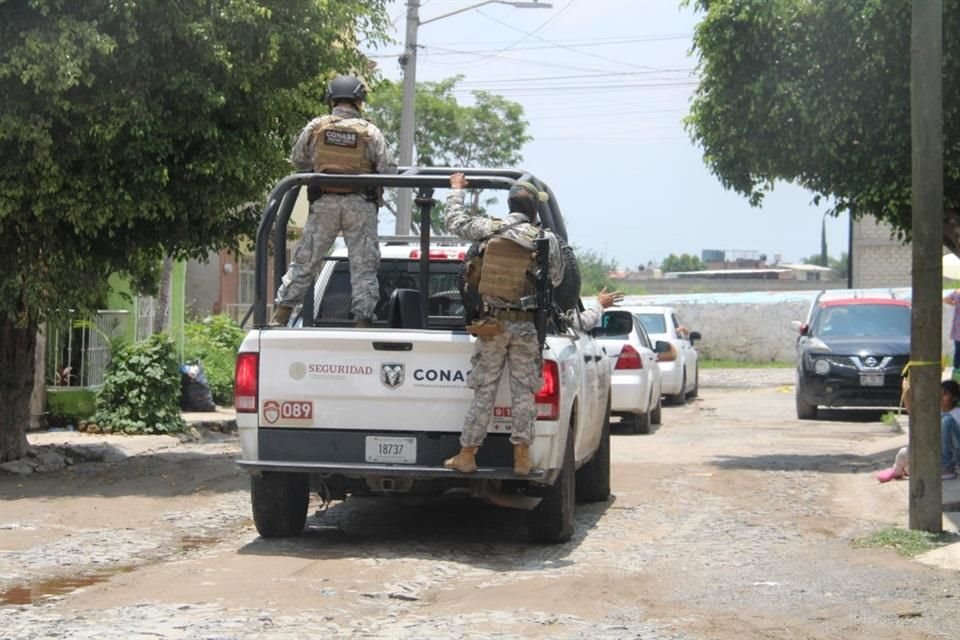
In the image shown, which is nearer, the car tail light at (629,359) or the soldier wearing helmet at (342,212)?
the soldier wearing helmet at (342,212)

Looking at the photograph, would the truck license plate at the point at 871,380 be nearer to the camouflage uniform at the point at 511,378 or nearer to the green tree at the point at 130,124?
the green tree at the point at 130,124

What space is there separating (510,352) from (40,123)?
5063 millimetres

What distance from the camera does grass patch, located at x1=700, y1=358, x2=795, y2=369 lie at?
3672 centimetres

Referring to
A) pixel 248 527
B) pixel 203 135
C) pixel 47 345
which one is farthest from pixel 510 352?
pixel 47 345

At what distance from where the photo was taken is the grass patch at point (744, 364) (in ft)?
120

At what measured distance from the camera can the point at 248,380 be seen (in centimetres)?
867

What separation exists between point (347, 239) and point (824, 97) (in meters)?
6.10

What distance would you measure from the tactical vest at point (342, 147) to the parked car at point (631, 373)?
756 cm

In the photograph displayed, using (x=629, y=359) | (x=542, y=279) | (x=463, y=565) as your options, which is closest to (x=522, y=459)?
(x=463, y=565)

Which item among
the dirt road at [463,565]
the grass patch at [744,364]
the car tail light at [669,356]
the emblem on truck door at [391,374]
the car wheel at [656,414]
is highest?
the emblem on truck door at [391,374]

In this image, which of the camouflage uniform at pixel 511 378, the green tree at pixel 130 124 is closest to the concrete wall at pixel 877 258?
the green tree at pixel 130 124

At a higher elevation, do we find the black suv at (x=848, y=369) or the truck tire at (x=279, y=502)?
the black suv at (x=848, y=369)

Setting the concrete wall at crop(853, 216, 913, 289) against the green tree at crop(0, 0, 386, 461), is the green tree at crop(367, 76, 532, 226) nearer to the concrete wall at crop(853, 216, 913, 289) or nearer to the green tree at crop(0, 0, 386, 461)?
the concrete wall at crop(853, 216, 913, 289)

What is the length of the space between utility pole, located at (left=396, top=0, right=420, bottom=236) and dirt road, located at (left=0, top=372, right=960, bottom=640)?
399 inches
